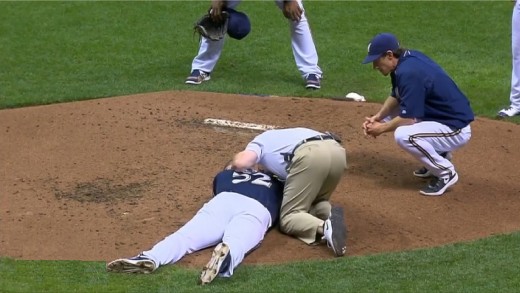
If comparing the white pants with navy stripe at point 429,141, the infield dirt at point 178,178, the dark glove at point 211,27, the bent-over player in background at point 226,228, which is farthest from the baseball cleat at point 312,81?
the bent-over player in background at point 226,228

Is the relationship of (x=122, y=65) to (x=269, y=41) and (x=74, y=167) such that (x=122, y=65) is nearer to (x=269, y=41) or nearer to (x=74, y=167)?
(x=269, y=41)

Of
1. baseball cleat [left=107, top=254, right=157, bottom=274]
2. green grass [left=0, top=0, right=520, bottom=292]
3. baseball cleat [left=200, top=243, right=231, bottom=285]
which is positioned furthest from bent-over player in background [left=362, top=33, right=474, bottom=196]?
baseball cleat [left=107, top=254, right=157, bottom=274]

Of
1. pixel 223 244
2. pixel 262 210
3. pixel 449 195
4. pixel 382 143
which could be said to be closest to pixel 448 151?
pixel 449 195

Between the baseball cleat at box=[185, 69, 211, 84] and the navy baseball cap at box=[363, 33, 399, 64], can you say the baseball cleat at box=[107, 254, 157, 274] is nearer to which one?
the navy baseball cap at box=[363, 33, 399, 64]

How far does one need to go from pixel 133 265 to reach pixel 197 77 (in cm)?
465

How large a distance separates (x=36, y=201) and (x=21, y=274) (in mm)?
1394

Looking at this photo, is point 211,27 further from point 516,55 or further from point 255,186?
point 255,186

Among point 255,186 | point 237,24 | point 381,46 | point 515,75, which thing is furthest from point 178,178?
point 515,75

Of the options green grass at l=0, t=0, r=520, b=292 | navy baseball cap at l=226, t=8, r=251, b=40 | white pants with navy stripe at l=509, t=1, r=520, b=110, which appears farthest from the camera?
navy baseball cap at l=226, t=8, r=251, b=40

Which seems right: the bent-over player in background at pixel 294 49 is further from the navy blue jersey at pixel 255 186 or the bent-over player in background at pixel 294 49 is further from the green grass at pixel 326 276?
the green grass at pixel 326 276

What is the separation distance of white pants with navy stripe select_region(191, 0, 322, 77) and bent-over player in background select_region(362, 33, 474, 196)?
286cm

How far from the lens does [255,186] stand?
7.08m

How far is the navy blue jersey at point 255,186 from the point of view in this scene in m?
7.03

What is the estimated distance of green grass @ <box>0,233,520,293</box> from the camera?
19.8 feet
